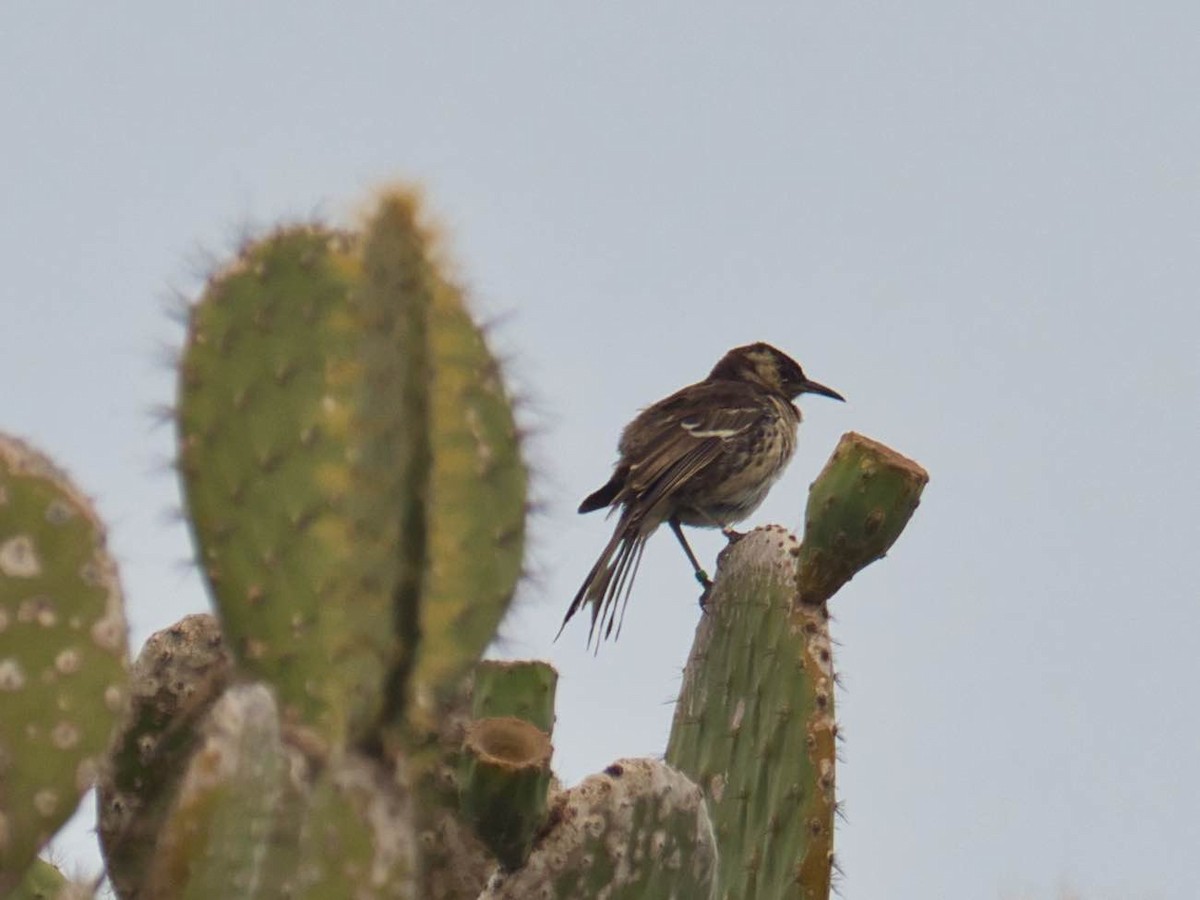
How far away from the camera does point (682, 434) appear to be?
903 cm

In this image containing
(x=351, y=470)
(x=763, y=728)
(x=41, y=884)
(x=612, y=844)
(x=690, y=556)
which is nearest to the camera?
(x=351, y=470)

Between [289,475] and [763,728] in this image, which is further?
[763,728]

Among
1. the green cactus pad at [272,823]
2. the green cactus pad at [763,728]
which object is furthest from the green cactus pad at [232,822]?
the green cactus pad at [763,728]

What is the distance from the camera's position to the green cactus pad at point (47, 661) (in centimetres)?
295

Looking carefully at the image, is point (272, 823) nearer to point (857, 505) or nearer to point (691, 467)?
point (857, 505)

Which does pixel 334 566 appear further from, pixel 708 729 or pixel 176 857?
pixel 708 729

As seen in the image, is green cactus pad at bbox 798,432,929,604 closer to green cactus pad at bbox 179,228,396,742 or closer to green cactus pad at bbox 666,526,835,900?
green cactus pad at bbox 666,526,835,900

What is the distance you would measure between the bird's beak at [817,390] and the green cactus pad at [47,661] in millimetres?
7635

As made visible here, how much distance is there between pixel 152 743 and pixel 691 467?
14.8ft

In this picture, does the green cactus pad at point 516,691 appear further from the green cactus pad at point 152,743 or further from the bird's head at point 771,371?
the bird's head at point 771,371

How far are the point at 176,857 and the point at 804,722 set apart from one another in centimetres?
243

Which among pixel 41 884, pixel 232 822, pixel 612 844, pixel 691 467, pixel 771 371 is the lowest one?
pixel 232 822

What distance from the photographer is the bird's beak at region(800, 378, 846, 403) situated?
10469 mm

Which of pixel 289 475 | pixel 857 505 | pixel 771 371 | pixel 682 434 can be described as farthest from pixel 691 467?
pixel 289 475
